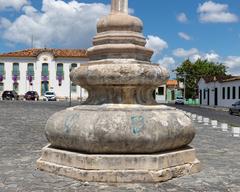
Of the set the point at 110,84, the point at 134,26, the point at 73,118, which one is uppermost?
the point at 134,26

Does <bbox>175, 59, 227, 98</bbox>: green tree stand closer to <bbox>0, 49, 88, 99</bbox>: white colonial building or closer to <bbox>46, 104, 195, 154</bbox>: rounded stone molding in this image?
<bbox>0, 49, 88, 99</bbox>: white colonial building

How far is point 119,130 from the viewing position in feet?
19.9

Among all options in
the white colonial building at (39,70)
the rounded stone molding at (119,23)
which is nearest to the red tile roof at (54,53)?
the white colonial building at (39,70)

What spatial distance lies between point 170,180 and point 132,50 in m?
2.25

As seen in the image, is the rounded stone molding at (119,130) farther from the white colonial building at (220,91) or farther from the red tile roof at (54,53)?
the red tile roof at (54,53)

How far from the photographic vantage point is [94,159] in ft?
19.8

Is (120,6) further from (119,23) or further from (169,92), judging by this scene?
(169,92)

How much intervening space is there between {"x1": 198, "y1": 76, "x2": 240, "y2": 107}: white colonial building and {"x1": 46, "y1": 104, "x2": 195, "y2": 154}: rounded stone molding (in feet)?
140

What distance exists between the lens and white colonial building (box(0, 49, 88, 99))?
65750 mm

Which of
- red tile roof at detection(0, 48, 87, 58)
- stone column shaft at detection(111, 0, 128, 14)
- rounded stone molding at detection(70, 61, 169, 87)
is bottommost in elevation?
rounded stone molding at detection(70, 61, 169, 87)

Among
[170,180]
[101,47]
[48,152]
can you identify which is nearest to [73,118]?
[48,152]

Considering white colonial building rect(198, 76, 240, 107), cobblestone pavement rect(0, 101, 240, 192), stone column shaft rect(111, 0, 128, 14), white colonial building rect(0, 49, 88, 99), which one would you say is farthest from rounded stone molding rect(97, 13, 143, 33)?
white colonial building rect(0, 49, 88, 99)

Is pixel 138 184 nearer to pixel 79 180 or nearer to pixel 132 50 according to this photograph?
pixel 79 180

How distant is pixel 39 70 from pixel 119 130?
203ft
